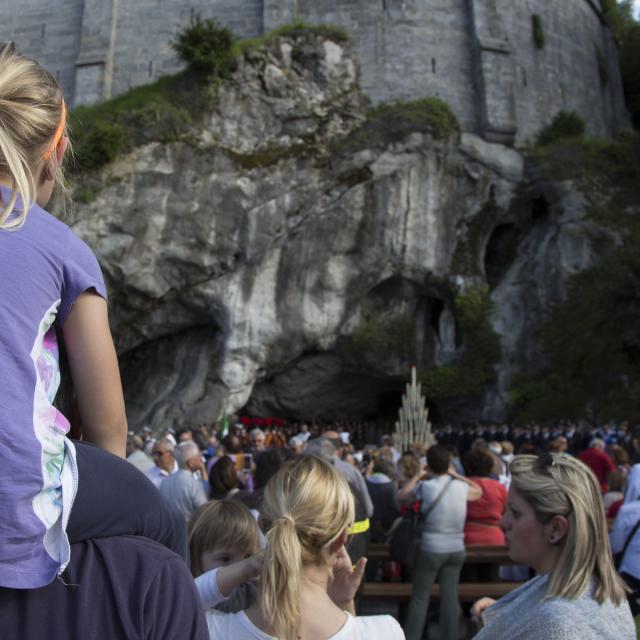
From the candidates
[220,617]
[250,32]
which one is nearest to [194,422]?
[250,32]

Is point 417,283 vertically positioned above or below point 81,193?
below

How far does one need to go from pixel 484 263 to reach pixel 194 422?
12686 millimetres

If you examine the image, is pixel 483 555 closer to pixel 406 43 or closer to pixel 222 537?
pixel 222 537

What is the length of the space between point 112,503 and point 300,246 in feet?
80.1

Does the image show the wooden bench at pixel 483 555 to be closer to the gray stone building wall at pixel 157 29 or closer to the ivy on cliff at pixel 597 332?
the ivy on cliff at pixel 597 332

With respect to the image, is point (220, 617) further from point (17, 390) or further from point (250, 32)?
point (250, 32)

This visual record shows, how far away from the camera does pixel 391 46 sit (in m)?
29.2

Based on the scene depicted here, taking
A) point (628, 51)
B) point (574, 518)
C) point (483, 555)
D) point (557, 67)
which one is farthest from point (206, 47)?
point (574, 518)

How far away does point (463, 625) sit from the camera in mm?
7250

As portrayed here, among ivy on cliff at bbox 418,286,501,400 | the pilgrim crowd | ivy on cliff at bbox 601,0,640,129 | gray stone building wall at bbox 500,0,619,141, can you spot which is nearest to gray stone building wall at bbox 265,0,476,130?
gray stone building wall at bbox 500,0,619,141

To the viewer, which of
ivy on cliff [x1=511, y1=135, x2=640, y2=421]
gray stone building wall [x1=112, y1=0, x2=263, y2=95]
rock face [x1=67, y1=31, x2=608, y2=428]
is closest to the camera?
ivy on cliff [x1=511, y1=135, x2=640, y2=421]

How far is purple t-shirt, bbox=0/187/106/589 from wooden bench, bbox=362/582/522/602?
5708mm

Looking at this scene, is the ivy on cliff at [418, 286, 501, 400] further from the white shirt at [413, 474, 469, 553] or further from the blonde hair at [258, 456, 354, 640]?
the blonde hair at [258, 456, 354, 640]

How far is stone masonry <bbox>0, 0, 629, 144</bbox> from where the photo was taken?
94.7 ft
